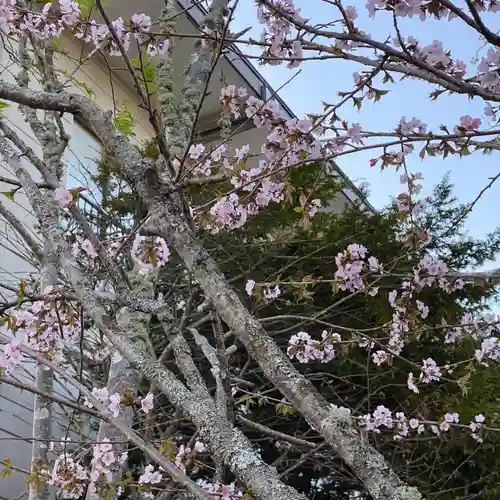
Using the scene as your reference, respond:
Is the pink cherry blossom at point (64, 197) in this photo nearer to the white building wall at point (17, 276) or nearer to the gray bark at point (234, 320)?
the gray bark at point (234, 320)

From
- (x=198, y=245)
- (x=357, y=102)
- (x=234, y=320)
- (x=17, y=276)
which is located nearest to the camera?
(x=234, y=320)

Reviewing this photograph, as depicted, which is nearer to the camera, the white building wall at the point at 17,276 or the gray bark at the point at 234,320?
the gray bark at the point at 234,320

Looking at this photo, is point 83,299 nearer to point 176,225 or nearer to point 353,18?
point 176,225

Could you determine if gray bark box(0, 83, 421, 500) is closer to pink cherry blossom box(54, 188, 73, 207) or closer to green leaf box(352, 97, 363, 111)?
pink cherry blossom box(54, 188, 73, 207)

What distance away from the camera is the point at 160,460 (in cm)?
119

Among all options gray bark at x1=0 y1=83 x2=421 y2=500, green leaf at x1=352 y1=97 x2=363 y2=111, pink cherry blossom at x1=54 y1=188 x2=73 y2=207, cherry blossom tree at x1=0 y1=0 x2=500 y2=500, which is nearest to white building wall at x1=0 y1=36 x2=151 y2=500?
cherry blossom tree at x1=0 y1=0 x2=500 y2=500

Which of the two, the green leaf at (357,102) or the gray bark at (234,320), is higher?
the green leaf at (357,102)

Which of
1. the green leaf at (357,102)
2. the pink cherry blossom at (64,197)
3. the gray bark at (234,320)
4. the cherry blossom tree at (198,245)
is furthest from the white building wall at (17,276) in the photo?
the gray bark at (234,320)

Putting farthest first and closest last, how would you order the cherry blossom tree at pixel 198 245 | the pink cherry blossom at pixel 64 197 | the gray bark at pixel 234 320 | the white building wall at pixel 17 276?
the white building wall at pixel 17 276 < the pink cherry blossom at pixel 64 197 < the cherry blossom tree at pixel 198 245 < the gray bark at pixel 234 320

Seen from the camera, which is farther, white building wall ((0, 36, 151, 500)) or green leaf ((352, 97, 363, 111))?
white building wall ((0, 36, 151, 500))

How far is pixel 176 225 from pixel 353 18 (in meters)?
1.04

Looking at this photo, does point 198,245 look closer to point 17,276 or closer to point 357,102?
point 357,102

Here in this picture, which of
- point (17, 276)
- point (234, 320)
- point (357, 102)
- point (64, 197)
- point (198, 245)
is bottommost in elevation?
point (234, 320)

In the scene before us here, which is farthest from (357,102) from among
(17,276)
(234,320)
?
(17,276)
